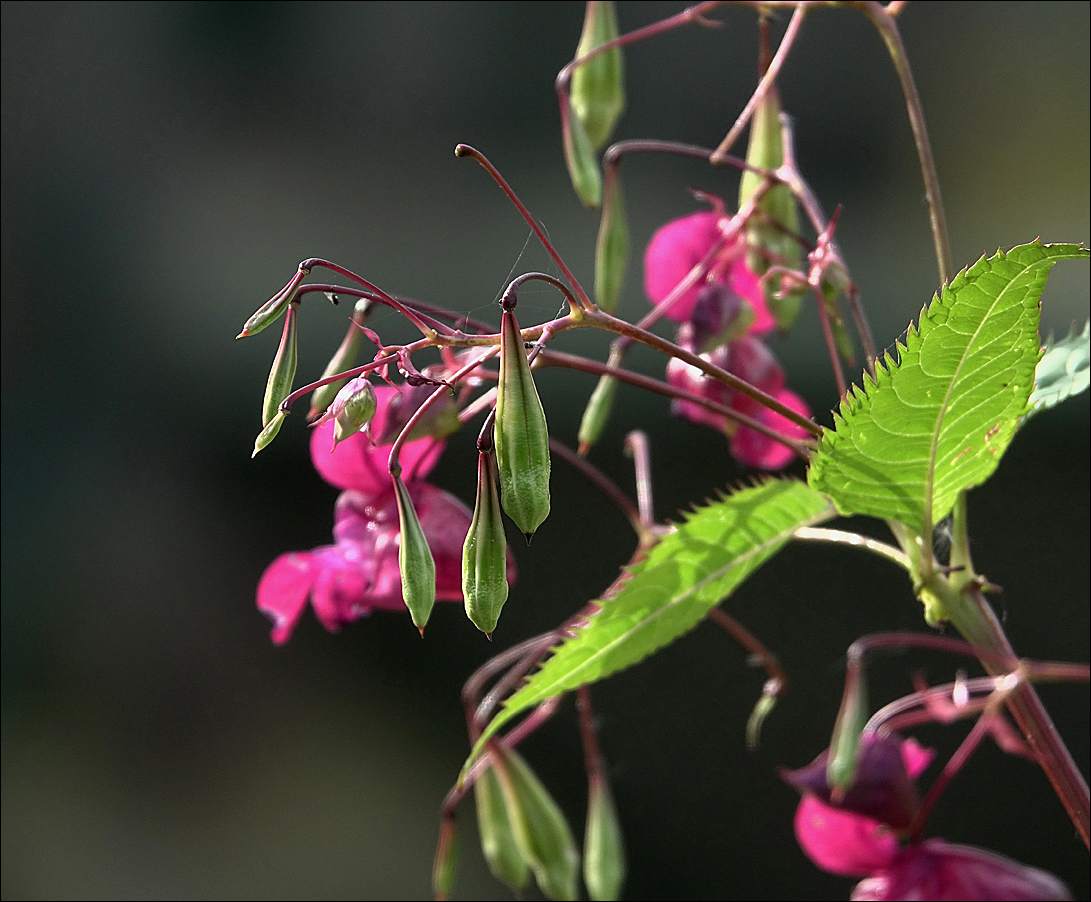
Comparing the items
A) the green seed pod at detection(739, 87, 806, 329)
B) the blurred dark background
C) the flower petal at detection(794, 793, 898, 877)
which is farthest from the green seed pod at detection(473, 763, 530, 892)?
the blurred dark background

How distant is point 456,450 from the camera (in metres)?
1.08

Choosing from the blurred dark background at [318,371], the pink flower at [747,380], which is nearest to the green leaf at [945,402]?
the pink flower at [747,380]

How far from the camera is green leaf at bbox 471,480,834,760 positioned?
28 centimetres

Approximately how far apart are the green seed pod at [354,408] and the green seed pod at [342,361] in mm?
36

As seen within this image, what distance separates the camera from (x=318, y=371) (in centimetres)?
112

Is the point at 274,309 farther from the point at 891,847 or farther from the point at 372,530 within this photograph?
the point at 891,847

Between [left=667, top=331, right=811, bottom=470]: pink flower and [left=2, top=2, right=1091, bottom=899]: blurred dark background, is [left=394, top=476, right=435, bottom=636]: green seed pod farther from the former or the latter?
[left=2, top=2, right=1091, bottom=899]: blurred dark background

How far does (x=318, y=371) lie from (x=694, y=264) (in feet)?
2.36

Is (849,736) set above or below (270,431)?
below

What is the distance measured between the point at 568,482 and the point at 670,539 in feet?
2.38

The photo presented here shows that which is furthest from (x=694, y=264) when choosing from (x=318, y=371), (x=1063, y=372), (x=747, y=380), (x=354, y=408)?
(x=318, y=371)

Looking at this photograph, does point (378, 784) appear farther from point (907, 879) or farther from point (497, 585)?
point (497, 585)

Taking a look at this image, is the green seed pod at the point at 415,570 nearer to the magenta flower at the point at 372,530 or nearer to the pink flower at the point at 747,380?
the magenta flower at the point at 372,530

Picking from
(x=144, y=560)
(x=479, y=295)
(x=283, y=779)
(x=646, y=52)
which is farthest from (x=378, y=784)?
(x=646, y=52)
